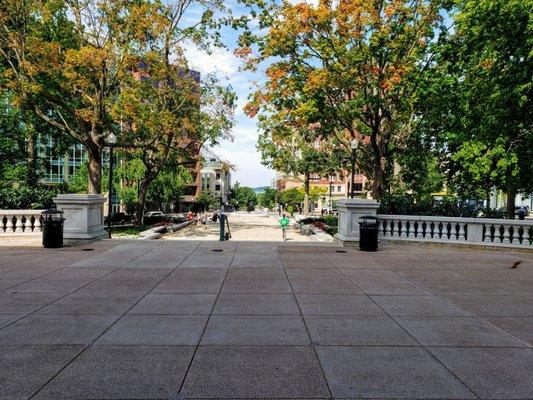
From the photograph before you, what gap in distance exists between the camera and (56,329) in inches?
222

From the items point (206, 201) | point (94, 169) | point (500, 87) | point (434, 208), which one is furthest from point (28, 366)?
point (206, 201)

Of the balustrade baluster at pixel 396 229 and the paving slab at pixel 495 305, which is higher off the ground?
the balustrade baluster at pixel 396 229

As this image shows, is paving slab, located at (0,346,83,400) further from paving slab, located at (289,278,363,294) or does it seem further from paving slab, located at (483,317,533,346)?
paving slab, located at (483,317,533,346)

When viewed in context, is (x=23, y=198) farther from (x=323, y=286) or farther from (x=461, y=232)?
(x=461, y=232)

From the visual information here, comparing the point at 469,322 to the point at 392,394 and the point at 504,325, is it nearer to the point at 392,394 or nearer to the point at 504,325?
the point at 504,325

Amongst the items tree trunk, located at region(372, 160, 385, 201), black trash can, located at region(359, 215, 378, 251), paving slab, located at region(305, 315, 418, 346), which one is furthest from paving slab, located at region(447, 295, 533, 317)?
tree trunk, located at region(372, 160, 385, 201)

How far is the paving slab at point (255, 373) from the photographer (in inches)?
155

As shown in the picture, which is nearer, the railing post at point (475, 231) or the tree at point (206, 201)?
the railing post at point (475, 231)

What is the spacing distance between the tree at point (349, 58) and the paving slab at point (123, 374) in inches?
640

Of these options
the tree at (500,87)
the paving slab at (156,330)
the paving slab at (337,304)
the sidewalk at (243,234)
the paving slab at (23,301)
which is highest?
the tree at (500,87)

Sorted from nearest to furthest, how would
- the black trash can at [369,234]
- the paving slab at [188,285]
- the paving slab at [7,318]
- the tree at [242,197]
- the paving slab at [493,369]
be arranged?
1. the paving slab at [493,369]
2. the paving slab at [7,318]
3. the paving slab at [188,285]
4. the black trash can at [369,234]
5. the tree at [242,197]

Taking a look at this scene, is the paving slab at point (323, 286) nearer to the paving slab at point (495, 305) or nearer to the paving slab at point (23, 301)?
the paving slab at point (495, 305)

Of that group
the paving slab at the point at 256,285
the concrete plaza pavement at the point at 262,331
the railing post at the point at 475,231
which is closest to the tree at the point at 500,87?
the railing post at the point at 475,231

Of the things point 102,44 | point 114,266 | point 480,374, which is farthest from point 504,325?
point 102,44
